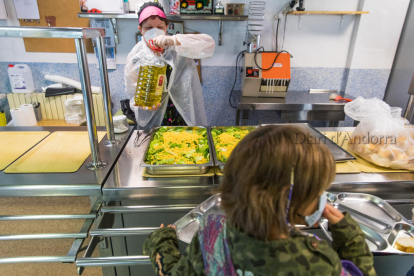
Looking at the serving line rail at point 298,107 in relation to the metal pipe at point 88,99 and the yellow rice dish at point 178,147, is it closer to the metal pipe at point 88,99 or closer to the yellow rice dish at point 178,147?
the yellow rice dish at point 178,147

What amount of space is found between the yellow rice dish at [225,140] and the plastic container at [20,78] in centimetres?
286

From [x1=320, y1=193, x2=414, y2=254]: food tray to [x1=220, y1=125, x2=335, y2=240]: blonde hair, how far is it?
0.44 m

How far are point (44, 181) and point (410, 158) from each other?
1.69m

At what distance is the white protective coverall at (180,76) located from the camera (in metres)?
1.95

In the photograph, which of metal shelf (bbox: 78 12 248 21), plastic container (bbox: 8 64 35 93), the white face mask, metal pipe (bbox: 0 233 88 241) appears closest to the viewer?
metal pipe (bbox: 0 233 88 241)

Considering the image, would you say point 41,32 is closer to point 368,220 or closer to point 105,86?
point 105,86

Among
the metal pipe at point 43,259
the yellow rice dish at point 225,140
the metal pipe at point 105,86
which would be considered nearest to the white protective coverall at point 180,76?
the metal pipe at point 105,86

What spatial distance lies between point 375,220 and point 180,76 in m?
1.71

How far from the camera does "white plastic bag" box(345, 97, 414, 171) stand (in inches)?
49.3

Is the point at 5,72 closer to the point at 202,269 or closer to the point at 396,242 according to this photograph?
the point at 202,269

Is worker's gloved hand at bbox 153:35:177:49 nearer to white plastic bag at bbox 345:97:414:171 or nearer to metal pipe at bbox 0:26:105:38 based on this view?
metal pipe at bbox 0:26:105:38

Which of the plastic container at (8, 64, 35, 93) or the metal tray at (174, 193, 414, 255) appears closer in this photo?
the metal tray at (174, 193, 414, 255)

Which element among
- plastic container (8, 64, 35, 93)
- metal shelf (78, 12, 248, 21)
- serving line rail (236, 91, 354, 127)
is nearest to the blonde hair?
serving line rail (236, 91, 354, 127)

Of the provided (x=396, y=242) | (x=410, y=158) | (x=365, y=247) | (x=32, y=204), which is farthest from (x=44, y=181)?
(x=410, y=158)
